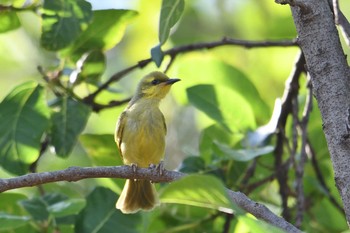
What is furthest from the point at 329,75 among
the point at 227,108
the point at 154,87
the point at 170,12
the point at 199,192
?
the point at 154,87

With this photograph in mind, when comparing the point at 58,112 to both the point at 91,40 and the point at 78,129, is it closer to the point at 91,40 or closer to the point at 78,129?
the point at 78,129

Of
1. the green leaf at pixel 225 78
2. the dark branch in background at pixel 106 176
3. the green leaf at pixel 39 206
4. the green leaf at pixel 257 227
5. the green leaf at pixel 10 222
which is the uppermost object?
the green leaf at pixel 257 227

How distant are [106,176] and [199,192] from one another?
0.66 metres

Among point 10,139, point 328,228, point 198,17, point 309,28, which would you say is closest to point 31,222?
point 10,139

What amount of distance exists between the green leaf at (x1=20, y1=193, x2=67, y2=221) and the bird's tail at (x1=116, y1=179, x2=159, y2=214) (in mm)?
311

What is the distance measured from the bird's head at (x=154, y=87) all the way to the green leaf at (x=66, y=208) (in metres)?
1.29

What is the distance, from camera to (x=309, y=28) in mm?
2424

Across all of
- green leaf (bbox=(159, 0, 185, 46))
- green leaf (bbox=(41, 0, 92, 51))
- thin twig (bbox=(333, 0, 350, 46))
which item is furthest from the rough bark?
green leaf (bbox=(41, 0, 92, 51))

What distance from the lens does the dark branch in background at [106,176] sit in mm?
2355

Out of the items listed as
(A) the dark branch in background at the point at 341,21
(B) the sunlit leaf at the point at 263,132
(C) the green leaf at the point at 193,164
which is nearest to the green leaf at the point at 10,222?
(C) the green leaf at the point at 193,164

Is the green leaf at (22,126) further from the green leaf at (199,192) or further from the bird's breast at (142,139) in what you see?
the green leaf at (199,192)

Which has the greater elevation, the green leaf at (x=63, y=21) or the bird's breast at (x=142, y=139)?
the green leaf at (x=63, y=21)

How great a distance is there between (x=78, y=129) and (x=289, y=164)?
Answer: 1.03m

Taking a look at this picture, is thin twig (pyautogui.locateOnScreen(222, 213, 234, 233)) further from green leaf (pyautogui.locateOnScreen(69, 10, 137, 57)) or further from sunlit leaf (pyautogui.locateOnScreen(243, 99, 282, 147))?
green leaf (pyautogui.locateOnScreen(69, 10, 137, 57))
